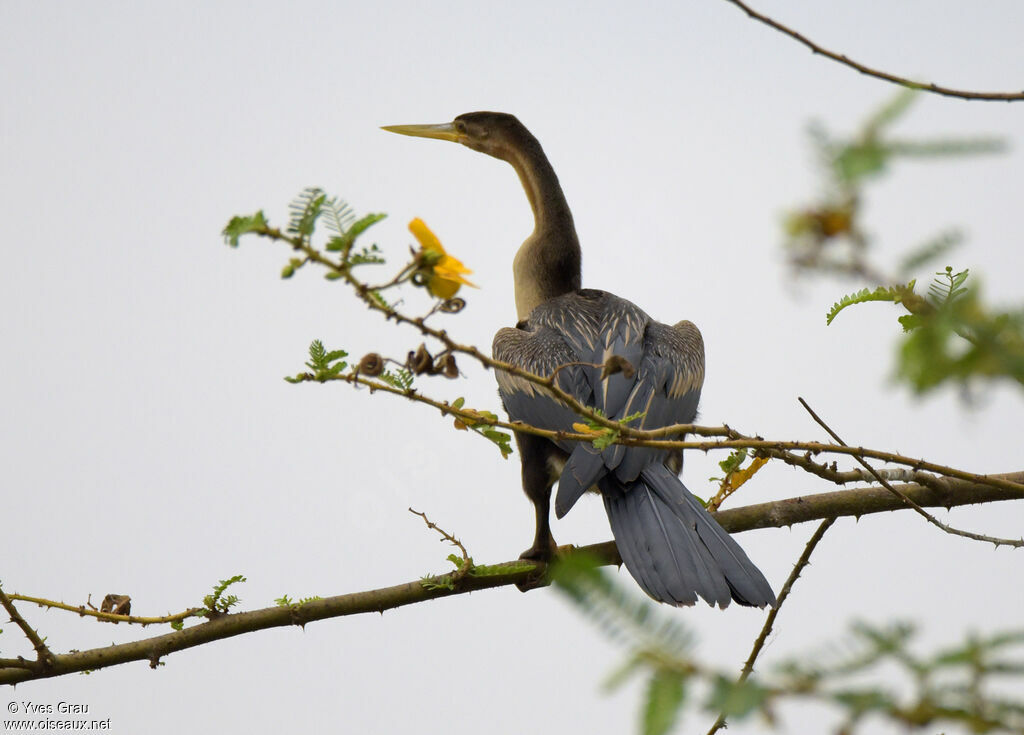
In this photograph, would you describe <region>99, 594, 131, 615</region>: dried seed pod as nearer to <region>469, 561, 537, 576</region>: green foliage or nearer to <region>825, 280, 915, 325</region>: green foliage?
<region>469, 561, 537, 576</region>: green foliage

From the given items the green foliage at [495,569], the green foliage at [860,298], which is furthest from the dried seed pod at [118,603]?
the green foliage at [860,298]

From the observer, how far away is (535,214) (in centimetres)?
367

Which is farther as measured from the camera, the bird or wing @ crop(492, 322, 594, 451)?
wing @ crop(492, 322, 594, 451)

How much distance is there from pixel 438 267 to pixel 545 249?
2383 millimetres

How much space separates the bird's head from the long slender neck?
14cm

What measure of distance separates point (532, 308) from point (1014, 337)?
2.91m

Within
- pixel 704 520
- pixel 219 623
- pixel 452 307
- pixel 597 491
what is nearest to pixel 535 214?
pixel 597 491

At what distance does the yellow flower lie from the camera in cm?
116

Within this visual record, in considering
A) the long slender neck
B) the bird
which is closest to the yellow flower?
the bird

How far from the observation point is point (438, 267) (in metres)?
1.17

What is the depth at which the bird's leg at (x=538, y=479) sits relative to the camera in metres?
2.70

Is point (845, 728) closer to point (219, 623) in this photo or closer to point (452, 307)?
point (452, 307)

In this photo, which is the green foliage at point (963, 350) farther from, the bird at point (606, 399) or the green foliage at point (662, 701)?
the bird at point (606, 399)

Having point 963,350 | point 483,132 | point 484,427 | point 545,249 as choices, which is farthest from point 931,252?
point 483,132
